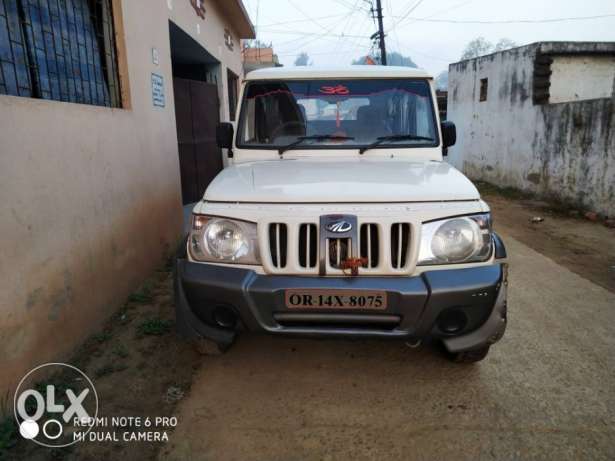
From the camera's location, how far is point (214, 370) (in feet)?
9.40

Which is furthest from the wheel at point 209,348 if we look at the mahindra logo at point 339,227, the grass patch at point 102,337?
the mahindra logo at point 339,227

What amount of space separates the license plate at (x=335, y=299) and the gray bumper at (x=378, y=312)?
0.03m

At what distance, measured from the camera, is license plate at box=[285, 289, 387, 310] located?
218cm

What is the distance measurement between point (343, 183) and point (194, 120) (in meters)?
5.39

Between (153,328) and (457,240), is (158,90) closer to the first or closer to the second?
(153,328)

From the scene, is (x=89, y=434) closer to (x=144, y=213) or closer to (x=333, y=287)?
(x=333, y=287)

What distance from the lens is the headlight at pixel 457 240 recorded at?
2.29 meters

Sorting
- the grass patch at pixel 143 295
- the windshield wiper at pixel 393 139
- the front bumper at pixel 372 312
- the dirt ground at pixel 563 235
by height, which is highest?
the windshield wiper at pixel 393 139

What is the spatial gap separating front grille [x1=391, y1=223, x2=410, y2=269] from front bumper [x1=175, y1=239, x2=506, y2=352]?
0.09 meters

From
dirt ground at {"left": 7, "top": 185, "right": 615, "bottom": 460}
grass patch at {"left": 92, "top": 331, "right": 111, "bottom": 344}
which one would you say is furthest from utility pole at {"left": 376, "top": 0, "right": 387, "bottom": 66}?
grass patch at {"left": 92, "top": 331, "right": 111, "bottom": 344}

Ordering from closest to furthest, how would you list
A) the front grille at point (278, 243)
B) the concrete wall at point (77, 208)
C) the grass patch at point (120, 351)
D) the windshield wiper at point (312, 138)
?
1. the front grille at point (278, 243)
2. the concrete wall at point (77, 208)
3. the grass patch at point (120, 351)
4. the windshield wiper at point (312, 138)

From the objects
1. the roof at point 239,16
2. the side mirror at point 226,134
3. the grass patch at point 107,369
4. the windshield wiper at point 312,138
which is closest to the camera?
the grass patch at point 107,369

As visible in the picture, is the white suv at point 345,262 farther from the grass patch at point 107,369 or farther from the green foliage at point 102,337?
the green foliage at point 102,337

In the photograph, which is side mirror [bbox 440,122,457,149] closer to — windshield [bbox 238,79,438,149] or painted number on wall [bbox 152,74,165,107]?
windshield [bbox 238,79,438,149]
